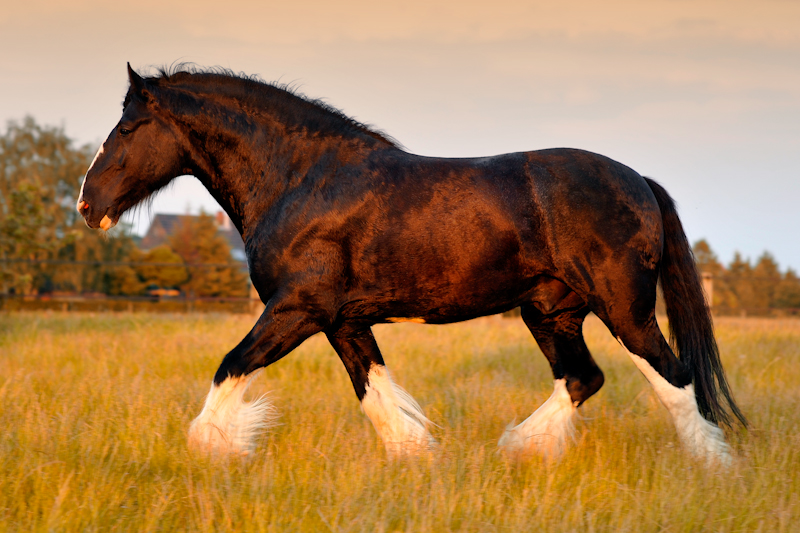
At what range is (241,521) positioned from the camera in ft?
7.96

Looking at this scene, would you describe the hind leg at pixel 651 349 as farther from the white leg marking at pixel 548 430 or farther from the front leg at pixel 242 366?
the front leg at pixel 242 366

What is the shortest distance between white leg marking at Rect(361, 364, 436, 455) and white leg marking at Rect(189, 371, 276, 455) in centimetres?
69

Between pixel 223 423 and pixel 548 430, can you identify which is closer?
pixel 223 423

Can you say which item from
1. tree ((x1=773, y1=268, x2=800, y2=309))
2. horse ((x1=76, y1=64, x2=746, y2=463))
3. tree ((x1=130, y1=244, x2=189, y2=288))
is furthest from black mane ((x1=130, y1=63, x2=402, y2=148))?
tree ((x1=773, y1=268, x2=800, y2=309))

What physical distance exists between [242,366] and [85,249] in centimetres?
2694

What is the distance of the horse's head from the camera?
3.43 meters

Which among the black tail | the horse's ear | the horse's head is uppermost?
the horse's ear

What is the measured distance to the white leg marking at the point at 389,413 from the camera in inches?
140

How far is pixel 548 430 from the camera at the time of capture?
11.9 ft

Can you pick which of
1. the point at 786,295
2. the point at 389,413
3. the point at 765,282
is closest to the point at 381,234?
the point at 389,413

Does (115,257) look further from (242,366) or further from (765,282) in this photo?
(765,282)

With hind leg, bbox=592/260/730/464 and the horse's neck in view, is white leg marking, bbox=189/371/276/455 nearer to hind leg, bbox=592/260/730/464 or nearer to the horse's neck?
the horse's neck

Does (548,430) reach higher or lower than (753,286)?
lower

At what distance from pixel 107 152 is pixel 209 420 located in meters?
1.51
